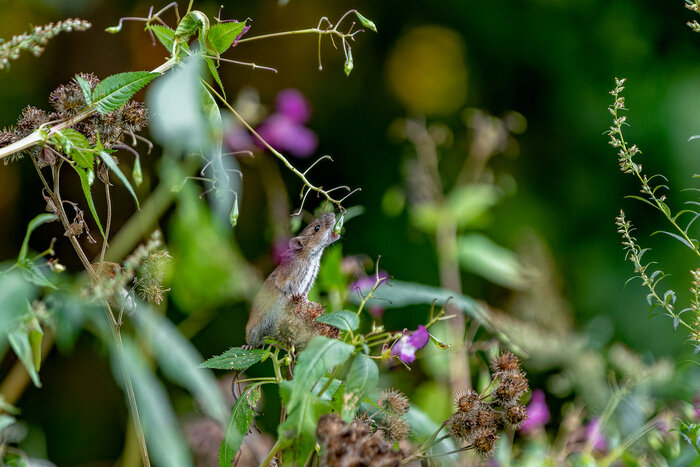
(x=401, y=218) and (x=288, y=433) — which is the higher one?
(x=288, y=433)

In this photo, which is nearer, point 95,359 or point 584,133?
point 95,359

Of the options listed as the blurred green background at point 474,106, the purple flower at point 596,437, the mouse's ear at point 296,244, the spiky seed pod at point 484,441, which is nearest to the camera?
the spiky seed pod at point 484,441

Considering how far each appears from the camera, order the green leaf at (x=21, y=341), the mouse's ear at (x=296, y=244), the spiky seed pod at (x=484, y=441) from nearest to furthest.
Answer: the green leaf at (x=21, y=341) < the spiky seed pod at (x=484, y=441) < the mouse's ear at (x=296, y=244)

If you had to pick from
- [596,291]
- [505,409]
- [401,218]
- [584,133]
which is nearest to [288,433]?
[505,409]

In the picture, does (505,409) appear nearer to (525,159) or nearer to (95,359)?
(95,359)

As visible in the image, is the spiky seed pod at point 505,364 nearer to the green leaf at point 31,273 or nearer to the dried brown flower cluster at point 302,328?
the dried brown flower cluster at point 302,328

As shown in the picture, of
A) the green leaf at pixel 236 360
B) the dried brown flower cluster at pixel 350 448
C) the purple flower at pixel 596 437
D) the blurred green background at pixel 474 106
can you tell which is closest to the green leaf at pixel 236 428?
the green leaf at pixel 236 360

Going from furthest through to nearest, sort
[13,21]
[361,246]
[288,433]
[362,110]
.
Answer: [362,110]
[361,246]
[13,21]
[288,433]
